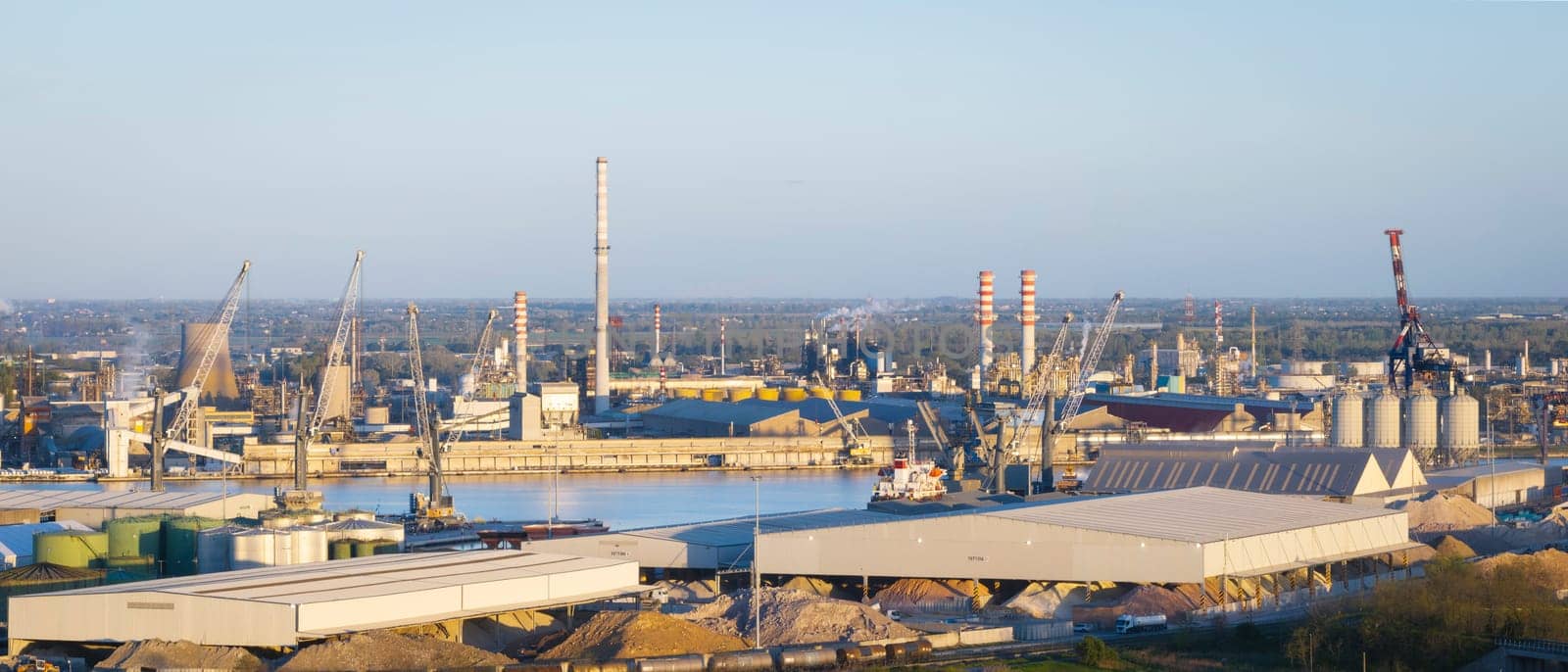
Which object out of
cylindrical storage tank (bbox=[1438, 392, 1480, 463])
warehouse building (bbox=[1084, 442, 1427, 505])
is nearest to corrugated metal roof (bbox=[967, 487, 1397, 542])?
warehouse building (bbox=[1084, 442, 1427, 505])

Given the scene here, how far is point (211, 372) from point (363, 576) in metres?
19.8

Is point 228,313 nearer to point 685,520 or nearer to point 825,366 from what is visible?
point 685,520

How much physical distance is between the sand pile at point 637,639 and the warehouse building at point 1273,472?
698cm

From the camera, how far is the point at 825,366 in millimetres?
34031

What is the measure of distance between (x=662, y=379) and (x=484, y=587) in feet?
76.8

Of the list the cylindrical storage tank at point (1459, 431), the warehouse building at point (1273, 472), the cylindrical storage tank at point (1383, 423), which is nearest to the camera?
the warehouse building at point (1273, 472)

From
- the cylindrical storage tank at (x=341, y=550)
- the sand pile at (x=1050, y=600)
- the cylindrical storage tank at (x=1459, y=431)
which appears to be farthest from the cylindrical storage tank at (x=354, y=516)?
the cylindrical storage tank at (x=1459, y=431)

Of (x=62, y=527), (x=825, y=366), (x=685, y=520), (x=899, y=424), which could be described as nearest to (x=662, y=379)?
(x=825, y=366)

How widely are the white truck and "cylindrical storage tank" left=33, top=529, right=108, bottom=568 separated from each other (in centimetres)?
570

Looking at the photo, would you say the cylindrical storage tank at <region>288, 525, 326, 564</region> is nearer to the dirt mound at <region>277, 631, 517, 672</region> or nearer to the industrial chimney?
the dirt mound at <region>277, 631, 517, 672</region>

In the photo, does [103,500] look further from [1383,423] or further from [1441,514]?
[1383,423]

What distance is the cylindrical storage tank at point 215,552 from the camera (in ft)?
37.1

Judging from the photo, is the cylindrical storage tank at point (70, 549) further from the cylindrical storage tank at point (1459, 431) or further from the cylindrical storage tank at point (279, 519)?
the cylindrical storage tank at point (1459, 431)

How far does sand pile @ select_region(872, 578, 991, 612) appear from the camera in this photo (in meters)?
10.8
